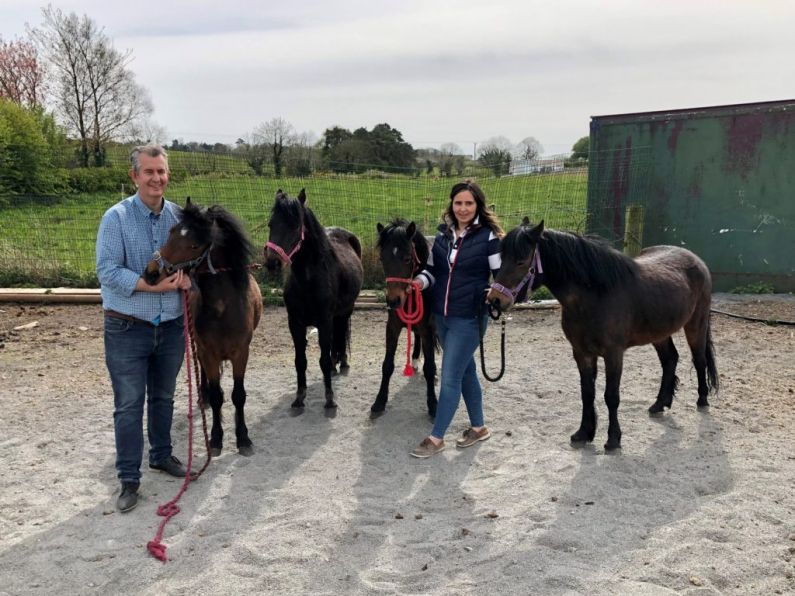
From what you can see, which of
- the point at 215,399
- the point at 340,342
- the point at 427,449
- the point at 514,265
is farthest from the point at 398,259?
the point at 340,342

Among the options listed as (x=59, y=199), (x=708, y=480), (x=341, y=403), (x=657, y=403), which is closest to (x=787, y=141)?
(x=657, y=403)

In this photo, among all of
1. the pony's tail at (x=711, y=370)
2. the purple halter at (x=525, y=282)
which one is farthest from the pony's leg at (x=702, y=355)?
the purple halter at (x=525, y=282)

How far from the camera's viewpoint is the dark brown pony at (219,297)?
11.5ft

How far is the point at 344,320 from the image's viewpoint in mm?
5941

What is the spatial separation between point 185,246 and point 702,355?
4.19m

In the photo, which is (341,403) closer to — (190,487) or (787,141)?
(190,487)

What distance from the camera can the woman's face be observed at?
3.84 m

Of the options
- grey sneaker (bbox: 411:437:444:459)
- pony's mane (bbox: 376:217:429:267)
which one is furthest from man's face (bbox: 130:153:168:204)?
grey sneaker (bbox: 411:437:444:459)

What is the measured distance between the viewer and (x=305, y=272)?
4.90 meters

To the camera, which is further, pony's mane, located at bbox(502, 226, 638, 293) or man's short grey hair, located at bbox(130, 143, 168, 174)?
pony's mane, located at bbox(502, 226, 638, 293)

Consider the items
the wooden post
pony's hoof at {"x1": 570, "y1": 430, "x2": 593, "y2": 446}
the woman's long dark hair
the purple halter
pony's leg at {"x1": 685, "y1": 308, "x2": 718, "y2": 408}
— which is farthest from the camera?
the wooden post

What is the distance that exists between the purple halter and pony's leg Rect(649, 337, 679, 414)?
1588 millimetres

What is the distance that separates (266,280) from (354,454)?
17.6 ft

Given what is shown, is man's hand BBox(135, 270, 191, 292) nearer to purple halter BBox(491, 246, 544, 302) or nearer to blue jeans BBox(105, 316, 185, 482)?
blue jeans BBox(105, 316, 185, 482)
